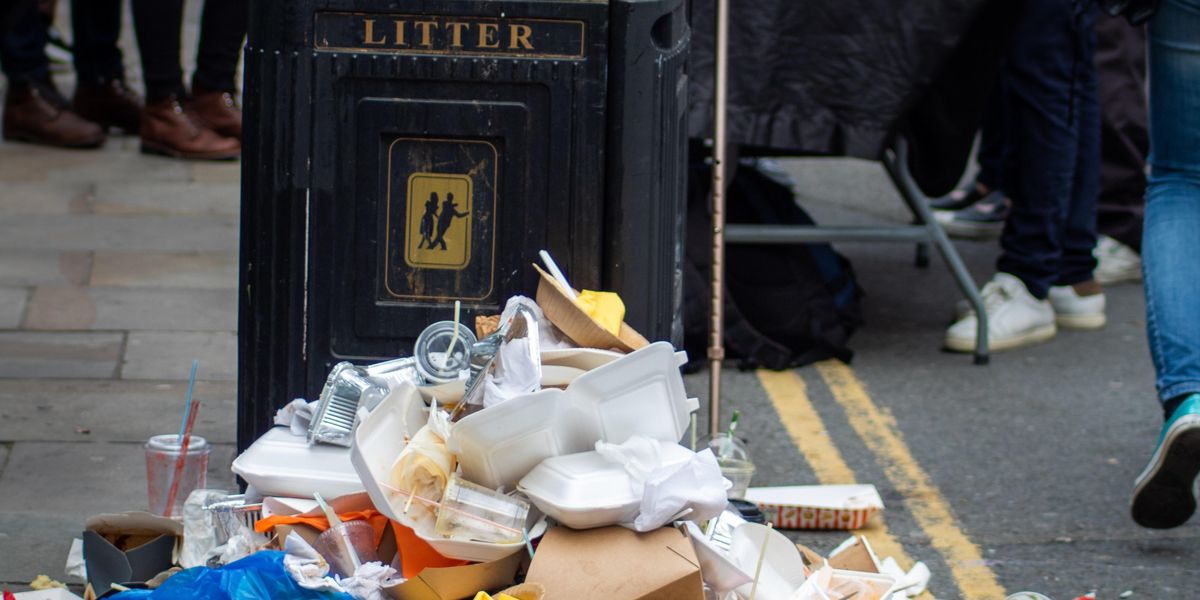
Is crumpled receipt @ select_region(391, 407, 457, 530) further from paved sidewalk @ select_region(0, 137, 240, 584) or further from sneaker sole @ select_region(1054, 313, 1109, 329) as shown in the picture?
sneaker sole @ select_region(1054, 313, 1109, 329)

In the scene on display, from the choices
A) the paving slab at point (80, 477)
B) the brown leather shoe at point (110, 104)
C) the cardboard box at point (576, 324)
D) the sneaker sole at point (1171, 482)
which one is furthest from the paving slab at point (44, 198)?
the sneaker sole at point (1171, 482)

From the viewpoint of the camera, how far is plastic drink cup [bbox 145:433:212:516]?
11.6 ft

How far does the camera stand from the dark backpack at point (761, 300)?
16.3ft

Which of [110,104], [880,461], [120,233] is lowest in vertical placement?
[880,461]

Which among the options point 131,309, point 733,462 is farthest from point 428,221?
point 131,309

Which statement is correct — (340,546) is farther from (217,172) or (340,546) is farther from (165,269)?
(217,172)

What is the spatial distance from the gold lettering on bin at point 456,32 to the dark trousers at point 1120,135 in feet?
13.0

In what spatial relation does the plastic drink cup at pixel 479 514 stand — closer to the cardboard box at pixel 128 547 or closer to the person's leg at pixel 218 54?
the cardboard box at pixel 128 547

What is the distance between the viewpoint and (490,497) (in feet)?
8.97

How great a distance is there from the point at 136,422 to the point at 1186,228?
2714 mm

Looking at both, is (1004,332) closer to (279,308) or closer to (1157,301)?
(1157,301)

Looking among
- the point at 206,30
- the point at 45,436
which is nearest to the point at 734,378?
the point at 45,436

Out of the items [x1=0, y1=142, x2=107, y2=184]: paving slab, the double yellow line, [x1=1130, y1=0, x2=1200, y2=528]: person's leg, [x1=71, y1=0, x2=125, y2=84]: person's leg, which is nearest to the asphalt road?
the double yellow line

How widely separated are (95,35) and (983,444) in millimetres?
4889
